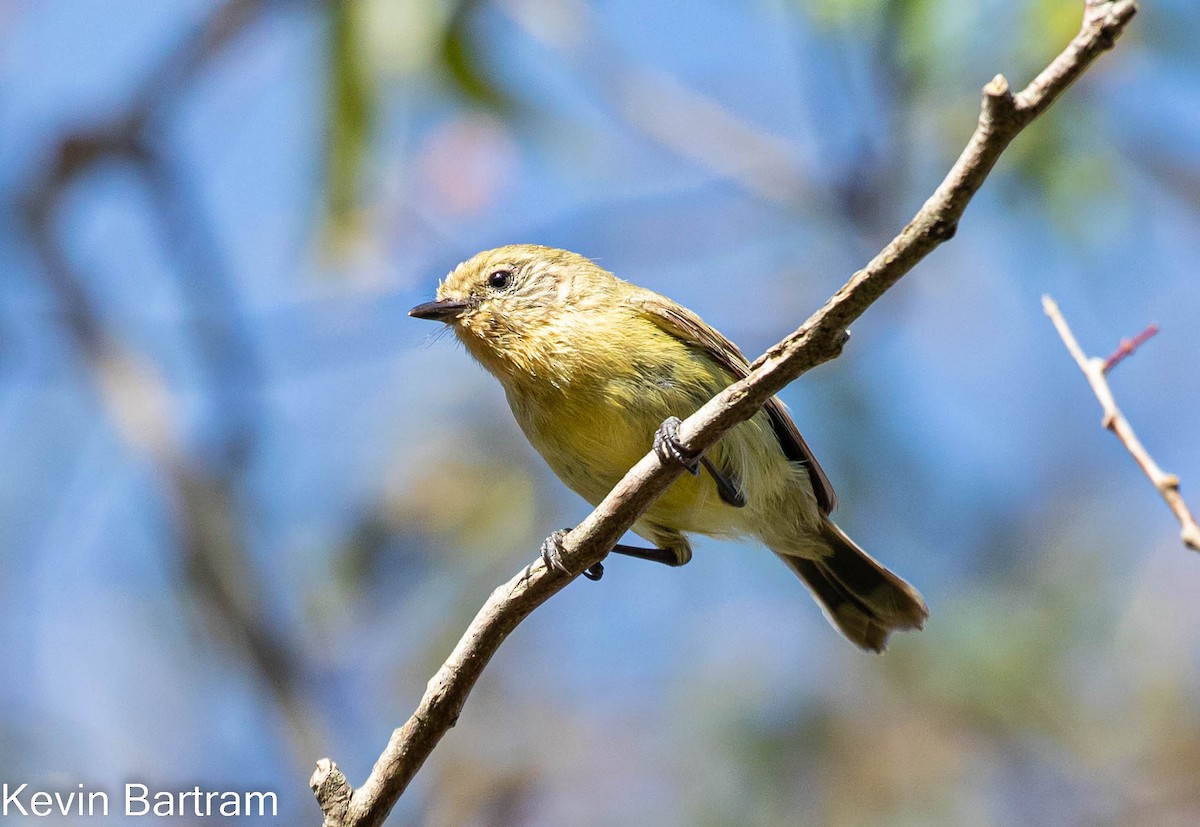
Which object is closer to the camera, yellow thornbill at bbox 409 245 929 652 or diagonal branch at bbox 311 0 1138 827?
diagonal branch at bbox 311 0 1138 827

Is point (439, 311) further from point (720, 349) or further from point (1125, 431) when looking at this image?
point (1125, 431)

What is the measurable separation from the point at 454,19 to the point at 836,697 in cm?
505

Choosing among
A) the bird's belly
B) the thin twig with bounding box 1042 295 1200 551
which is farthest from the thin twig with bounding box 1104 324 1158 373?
the bird's belly

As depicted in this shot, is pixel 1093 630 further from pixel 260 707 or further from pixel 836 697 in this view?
pixel 260 707

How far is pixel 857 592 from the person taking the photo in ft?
15.3

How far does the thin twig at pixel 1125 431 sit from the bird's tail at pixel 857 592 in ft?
6.83

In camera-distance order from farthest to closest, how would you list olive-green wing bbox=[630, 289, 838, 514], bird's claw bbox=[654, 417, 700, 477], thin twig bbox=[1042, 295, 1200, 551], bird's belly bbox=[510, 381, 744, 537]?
olive-green wing bbox=[630, 289, 838, 514] < bird's belly bbox=[510, 381, 744, 537] < bird's claw bbox=[654, 417, 700, 477] < thin twig bbox=[1042, 295, 1200, 551]

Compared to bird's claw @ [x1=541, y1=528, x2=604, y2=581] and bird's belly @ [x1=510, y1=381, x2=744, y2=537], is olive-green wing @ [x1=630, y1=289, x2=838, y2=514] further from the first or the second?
bird's claw @ [x1=541, y1=528, x2=604, y2=581]

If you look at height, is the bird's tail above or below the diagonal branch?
above

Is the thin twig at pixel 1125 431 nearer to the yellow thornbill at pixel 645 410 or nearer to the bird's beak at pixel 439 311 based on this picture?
the yellow thornbill at pixel 645 410

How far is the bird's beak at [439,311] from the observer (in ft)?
14.4

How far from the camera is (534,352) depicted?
4.04 metres

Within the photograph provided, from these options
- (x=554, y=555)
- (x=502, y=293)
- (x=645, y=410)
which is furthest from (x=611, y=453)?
(x=554, y=555)

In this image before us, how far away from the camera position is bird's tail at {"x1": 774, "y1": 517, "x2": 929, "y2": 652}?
457 centimetres
